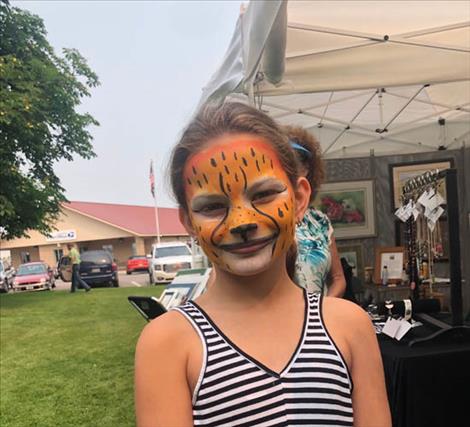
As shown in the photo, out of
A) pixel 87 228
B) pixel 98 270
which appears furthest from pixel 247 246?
pixel 87 228

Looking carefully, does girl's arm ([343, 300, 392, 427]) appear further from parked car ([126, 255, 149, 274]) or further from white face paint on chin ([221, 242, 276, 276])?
parked car ([126, 255, 149, 274])

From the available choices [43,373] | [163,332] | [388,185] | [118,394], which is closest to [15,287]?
[43,373]

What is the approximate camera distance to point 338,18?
325 cm

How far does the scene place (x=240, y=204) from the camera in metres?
0.90

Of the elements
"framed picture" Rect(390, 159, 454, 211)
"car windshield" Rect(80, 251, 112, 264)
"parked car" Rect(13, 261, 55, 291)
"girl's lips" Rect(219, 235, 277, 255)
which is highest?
"framed picture" Rect(390, 159, 454, 211)

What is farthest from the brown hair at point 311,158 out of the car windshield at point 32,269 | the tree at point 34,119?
the car windshield at point 32,269

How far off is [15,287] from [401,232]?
17.8m

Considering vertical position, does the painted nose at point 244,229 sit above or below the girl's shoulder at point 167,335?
above

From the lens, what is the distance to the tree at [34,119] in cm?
1138

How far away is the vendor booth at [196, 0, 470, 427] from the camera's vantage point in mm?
1948

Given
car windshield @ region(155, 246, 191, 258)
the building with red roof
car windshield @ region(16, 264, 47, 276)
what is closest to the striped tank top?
car windshield @ region(155, 246, 191, 258)

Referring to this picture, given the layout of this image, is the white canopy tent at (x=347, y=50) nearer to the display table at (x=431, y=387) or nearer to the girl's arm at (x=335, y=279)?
the girl's arm at (x=335, y=279)

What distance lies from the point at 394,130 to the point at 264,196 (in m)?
5.87

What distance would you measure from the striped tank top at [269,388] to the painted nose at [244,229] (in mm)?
178
